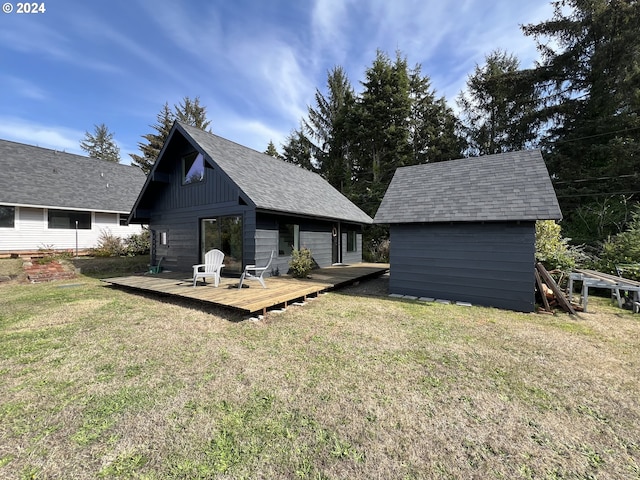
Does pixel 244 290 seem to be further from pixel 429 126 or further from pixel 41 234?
pixel 429 126

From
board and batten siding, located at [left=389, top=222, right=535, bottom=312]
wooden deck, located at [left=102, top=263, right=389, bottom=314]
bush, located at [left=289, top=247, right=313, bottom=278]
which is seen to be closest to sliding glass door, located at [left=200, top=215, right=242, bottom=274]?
wooden deck, located at [left=102, top=263, right=389, bottom=314]

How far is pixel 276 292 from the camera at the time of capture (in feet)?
22.0

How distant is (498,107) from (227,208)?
1884 centimetres

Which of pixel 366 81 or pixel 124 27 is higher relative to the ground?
pixel 366 81

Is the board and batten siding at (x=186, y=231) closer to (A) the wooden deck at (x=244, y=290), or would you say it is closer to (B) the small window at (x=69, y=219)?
(A) the wooden deck at (x=244, y=290)

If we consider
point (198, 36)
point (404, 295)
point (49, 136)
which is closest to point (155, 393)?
point (404, 295)

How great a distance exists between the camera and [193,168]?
33.6 ft

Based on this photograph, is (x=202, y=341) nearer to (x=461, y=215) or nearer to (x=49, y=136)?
(x=461, y=215)

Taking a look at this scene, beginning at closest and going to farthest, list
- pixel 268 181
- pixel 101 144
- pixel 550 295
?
pixel 550 295 < pixel 268 181 < pixel 101 144

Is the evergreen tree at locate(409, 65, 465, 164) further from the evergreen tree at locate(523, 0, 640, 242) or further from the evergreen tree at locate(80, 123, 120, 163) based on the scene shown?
the evergreen tree at locate(80, 123, 120, 163)

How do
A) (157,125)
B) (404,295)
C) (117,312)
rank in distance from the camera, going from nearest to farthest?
1. (117,312)
2. (404,295)
3. (157,125)

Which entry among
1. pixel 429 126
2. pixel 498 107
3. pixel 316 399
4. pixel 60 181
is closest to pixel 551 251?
pixel 316 399

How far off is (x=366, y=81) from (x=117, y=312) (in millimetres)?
22151

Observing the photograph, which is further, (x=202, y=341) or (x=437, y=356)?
(x=202, y=341)
